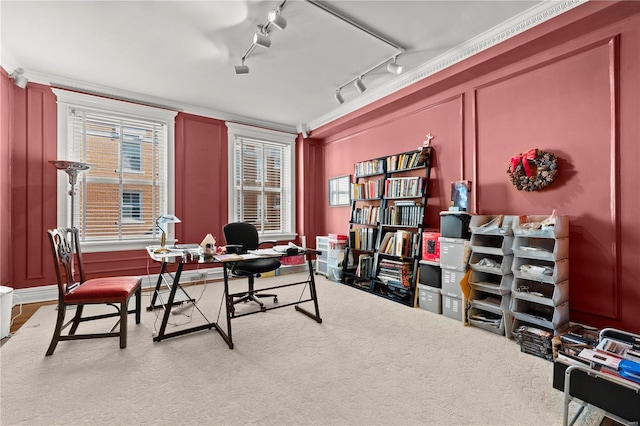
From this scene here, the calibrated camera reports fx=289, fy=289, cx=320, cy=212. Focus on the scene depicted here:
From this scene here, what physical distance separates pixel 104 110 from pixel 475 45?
15.9ft

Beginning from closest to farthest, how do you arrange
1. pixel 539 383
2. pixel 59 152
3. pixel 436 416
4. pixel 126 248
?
pixel 436 416, pixel 539 383, pixel 59 152, pixel 126 248

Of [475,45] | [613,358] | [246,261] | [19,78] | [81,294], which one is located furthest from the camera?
[19,78]

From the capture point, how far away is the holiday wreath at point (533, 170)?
275 cm

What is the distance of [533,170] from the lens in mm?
2871

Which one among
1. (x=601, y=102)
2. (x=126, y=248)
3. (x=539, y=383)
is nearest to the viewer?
(x=539, y=383)

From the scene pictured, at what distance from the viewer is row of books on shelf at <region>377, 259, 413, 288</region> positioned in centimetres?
379

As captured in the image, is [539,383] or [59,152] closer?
[539,383]

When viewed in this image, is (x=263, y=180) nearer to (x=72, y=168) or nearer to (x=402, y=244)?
(x=72, y=168)

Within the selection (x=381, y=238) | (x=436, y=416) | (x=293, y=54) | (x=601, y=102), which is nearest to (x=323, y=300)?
(x=381, y=238)

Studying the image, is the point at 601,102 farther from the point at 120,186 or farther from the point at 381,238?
the point at 120,186

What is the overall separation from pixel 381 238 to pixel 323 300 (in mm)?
1274

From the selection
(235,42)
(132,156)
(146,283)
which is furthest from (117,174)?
(235,42)

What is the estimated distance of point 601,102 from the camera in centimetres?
250

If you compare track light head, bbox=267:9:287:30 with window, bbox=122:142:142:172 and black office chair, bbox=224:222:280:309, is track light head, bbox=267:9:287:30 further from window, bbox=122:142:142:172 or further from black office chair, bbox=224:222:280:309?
window, bbox=122:142:142:172
